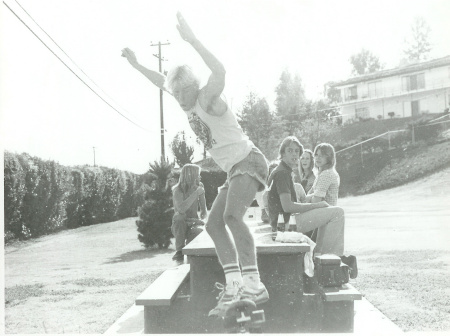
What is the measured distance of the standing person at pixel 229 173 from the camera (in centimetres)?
261

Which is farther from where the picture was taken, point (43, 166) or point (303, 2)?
point (43, 166)

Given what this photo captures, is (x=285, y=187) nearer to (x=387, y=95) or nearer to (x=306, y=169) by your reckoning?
(x=306, y=169)

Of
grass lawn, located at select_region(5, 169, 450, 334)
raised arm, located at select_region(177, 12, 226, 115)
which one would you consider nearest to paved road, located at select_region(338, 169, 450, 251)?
grass lawn, located at select_region(5, 169, 450, 334)

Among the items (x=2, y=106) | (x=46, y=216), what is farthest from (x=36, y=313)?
(x=46, y=216)

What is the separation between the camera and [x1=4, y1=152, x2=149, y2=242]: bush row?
5937 mm

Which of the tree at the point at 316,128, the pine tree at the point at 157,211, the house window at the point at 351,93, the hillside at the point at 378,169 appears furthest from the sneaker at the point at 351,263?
the house window at the point at 351,93

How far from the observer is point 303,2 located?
3.83 meters

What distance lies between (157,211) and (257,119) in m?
3.63

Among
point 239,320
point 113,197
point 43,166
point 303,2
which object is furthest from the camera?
point 113,197

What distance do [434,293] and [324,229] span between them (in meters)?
1.78

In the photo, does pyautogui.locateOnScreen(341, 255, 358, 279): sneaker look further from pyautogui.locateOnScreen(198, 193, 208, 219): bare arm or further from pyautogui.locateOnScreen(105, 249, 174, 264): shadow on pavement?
pyautogui.locateOnScreen(105, 249, 174, 264): shadow on pavement

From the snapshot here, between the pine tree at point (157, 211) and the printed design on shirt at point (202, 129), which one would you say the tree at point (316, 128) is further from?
the printed design on shirt at point (202, 129)

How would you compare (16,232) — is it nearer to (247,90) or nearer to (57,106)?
(57,106)

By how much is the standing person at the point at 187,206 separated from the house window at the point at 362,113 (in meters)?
12.3
